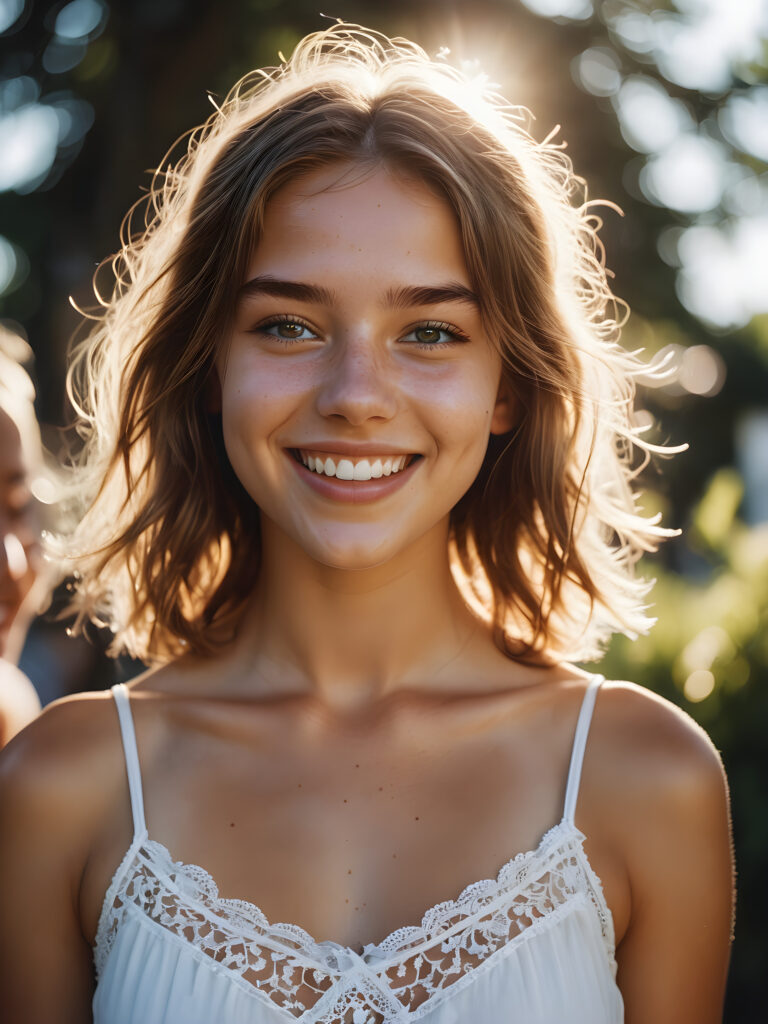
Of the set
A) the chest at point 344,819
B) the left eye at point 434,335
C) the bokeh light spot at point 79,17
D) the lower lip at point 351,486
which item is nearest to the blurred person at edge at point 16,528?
the chest at point 344,819

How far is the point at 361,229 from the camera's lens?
1.84 m

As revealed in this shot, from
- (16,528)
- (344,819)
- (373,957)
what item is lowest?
(373,957)

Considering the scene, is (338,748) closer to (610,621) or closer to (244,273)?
(610,621)

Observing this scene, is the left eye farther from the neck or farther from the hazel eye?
the neck

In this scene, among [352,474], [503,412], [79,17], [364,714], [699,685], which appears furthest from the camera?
[79,17]

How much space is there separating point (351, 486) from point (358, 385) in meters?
0.18

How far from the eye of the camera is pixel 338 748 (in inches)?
79.3

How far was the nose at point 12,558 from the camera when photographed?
7.90 ft

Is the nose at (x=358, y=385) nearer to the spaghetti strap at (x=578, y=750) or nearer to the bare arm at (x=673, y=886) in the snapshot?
the spaghetti strap at (x=578, y=750)

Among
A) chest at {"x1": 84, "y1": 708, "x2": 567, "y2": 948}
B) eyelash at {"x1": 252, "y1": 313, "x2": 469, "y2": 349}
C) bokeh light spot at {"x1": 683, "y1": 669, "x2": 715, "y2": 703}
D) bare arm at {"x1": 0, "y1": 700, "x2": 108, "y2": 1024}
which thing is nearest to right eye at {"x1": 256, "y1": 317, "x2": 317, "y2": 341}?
eyelash at {"x1": 252, "y1": 313, "x2": 469, "y2": 349}

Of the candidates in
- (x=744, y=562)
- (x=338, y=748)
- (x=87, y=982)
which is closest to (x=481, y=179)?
(x=338, y=748)

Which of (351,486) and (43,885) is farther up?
(351,486)

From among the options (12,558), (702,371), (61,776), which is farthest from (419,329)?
(702,371)

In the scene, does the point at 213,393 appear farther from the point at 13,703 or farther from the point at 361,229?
the point at 13,703
